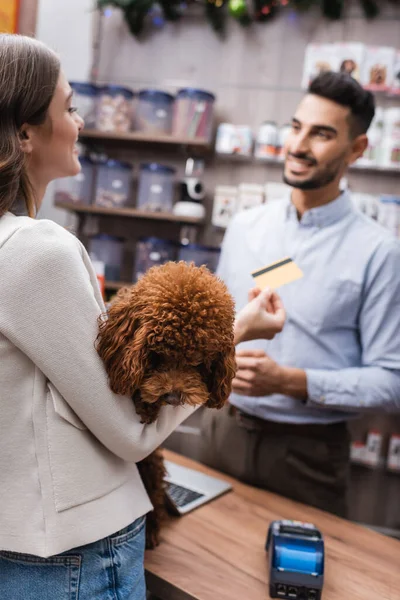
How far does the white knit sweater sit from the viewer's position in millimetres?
821

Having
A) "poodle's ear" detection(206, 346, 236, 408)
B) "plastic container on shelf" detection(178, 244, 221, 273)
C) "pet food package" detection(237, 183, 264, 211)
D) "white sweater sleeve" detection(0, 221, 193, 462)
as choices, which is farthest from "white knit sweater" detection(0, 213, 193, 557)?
"pet food package" detection(237, 183, 264, 211)

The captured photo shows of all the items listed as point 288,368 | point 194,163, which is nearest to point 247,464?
point 288,368

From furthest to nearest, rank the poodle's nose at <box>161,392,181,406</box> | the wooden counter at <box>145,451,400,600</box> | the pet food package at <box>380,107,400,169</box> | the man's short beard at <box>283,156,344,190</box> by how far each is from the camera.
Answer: the pet food package at <box>380,107,400,169</box>, the man's short beard at <box>283,156,344,190</box>, the wooden counter at <box>145,451,400,600</box>, the poodle's nose at <box>161,392,181,406</box>

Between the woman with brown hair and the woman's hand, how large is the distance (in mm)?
402

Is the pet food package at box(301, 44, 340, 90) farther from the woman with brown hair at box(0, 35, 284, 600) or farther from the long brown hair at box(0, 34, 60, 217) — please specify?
the woman with brown hair at box(0, 35, 284, 600)

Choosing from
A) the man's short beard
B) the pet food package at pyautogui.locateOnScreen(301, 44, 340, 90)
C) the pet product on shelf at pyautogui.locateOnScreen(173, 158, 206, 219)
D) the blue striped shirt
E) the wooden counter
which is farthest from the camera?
the pet product on shelf at pyautogui.locateOnScreen(173, 158, 206, 219)

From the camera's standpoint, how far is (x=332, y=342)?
5.98ft

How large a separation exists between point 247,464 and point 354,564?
61 centimetres

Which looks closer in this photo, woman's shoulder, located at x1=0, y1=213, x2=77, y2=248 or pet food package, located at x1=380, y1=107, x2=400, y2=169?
woman's shoulder, located at x1=0, y1=213, x2=77, y2=248

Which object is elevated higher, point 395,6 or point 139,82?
point 395,6

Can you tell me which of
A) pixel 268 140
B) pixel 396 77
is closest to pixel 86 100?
pixel 268 140

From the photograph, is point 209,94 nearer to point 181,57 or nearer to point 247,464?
point 181,57

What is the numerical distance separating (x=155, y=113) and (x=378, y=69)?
134 cm

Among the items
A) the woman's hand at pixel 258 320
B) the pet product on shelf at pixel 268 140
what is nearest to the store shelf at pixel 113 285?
the pet product on shelf at pixel 268 140
